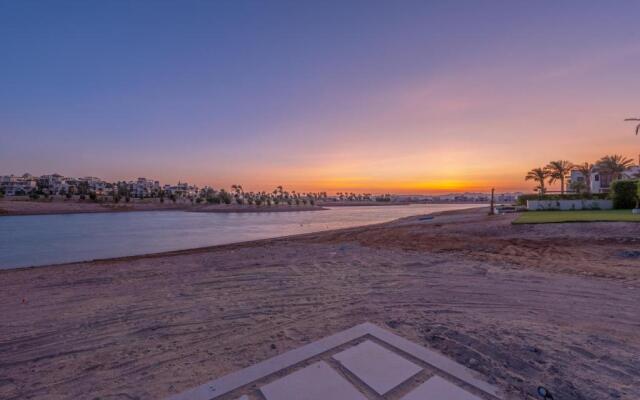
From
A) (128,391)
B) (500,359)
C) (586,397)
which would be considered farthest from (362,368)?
(128,391)

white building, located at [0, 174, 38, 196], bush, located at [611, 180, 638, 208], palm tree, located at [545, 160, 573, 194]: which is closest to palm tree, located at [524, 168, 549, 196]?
palm tree, located at [545, 160, 573, 194]

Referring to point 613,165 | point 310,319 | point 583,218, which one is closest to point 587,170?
point 613,165

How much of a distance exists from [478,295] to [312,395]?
3.71 m

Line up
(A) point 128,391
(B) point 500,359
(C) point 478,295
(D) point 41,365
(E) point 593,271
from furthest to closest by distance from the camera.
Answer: (E) point 593,271 < (C) point 478,295 < (D) point 41,365 < (B) point 500,359 < (A) point 128,391

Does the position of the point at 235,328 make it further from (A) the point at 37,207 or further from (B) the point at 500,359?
(A) the point at 37,207

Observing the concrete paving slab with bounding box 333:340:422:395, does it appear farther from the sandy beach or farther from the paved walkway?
the sandy beach

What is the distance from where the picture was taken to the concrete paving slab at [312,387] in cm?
215

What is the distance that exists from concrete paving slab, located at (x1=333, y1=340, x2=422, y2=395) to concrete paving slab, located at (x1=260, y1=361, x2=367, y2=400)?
6.4 inches

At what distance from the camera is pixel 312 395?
2.16 metres

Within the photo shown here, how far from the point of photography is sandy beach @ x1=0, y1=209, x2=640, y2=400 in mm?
2562

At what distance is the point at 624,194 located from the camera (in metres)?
20.6

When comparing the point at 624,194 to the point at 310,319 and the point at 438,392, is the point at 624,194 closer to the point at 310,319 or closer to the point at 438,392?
the point at 310,319

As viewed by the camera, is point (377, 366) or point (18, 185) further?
point (18, 185)

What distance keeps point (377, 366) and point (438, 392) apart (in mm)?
534
